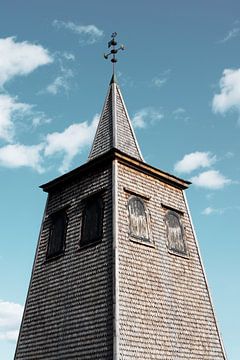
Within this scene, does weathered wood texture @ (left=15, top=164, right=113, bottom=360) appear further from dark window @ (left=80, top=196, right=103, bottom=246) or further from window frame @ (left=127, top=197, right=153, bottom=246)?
window frame @ (left=127, top=197, right=153, bottom=246)

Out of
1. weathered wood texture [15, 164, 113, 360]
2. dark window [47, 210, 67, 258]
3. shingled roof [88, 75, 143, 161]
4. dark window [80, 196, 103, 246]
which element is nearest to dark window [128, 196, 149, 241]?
weathered wood texture [15, 164, 113, 360]

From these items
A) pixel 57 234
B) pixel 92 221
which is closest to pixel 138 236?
pixel 92 221

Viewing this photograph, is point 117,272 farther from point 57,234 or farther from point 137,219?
point 57,234

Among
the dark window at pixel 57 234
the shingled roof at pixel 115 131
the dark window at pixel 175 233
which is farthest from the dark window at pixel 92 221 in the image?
the dark window at pixel 175 233

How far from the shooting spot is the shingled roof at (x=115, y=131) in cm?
1537

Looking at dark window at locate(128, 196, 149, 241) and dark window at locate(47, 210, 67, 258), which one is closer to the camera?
dark window at locate(128, 196, 149, 241)

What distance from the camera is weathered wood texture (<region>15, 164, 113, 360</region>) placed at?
10812 mm

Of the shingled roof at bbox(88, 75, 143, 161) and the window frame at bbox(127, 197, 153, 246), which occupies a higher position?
the shingled roof at bbox(88, 75, 143, 161)

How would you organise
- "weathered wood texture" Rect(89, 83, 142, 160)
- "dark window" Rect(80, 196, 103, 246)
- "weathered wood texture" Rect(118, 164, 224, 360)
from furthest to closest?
"weathered wood texture" Rect(89, 83, 142, 160)
"dark window" Rect(80, 196, 103, 246)
"weathered wood texture" Rect(118, 164, 224, 360)

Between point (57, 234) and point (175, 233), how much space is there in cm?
430

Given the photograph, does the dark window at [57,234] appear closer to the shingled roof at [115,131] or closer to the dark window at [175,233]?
the shingled roof at [115,131]

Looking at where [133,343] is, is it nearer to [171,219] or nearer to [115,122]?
[171,219]

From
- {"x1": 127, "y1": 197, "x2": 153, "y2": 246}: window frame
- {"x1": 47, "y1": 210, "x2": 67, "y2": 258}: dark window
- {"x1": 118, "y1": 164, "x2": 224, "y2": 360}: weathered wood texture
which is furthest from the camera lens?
{"x1": 47, "y1": 210, "x2": 67, "y2": 258}: dark window

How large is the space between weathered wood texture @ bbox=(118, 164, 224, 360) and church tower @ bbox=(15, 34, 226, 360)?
34mm
